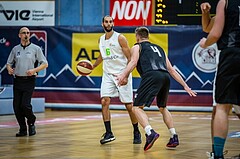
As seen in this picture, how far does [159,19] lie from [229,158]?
11953mm

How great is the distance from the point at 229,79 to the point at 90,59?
48.2ft

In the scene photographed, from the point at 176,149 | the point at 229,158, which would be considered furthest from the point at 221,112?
the point at 176,149

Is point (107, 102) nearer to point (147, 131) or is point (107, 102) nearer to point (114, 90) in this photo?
point (114, 90)

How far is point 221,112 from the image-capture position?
7090mm

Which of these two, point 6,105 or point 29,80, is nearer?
point 29,80

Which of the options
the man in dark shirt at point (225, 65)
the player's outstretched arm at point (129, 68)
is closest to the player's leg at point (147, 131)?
the player's outstretched arm at point (129, 68)

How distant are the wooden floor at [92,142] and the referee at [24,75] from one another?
421mm

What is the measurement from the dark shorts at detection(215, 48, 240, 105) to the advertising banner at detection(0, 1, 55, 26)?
17842mm

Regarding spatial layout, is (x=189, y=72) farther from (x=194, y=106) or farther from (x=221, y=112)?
(x=221, y=112)

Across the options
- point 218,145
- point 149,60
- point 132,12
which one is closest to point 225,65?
point 218,145

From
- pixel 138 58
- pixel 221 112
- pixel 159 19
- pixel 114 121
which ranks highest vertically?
pixel 159 19

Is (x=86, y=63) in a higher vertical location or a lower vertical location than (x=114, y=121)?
higher

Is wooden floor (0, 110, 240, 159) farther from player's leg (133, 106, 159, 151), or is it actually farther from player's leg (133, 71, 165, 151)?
player's leg (133, 71, 165, 151)

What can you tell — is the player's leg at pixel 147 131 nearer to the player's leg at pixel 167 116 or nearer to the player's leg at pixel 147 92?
the player's leg at pixel 147 92
